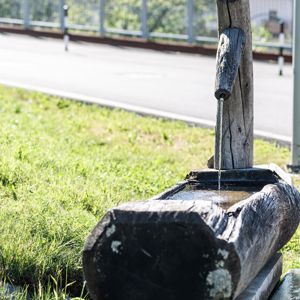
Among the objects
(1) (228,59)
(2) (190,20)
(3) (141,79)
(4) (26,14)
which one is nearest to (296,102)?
(1) (228,59)

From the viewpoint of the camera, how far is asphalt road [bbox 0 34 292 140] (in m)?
14.5

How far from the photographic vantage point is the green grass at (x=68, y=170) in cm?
603

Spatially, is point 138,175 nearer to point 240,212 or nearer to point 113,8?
point 240,212

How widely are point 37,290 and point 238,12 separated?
2.03 metres

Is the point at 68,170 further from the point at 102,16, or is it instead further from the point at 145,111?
the point at 102,16

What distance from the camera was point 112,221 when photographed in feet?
15.9

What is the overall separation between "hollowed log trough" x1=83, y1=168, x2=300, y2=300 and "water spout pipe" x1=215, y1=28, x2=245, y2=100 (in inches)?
43.8

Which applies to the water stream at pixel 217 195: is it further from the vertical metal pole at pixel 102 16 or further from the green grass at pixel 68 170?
the vertical metal pole at pixel 102 16

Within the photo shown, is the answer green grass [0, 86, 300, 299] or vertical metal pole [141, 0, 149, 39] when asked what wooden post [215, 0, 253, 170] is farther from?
vertical metal pole [141, 0, 149, 39]

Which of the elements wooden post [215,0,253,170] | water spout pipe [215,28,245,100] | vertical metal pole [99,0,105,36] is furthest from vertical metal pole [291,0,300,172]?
vertical metal pole [99,0,105,36]

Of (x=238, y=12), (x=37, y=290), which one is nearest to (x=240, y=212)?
(x=37, y=290)

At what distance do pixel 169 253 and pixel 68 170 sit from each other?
4.03m

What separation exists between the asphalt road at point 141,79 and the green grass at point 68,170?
926 mm

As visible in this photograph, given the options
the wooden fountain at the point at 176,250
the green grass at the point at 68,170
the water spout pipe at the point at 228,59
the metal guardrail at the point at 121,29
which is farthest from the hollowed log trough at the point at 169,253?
the metal guardrail at the point at 121,29
